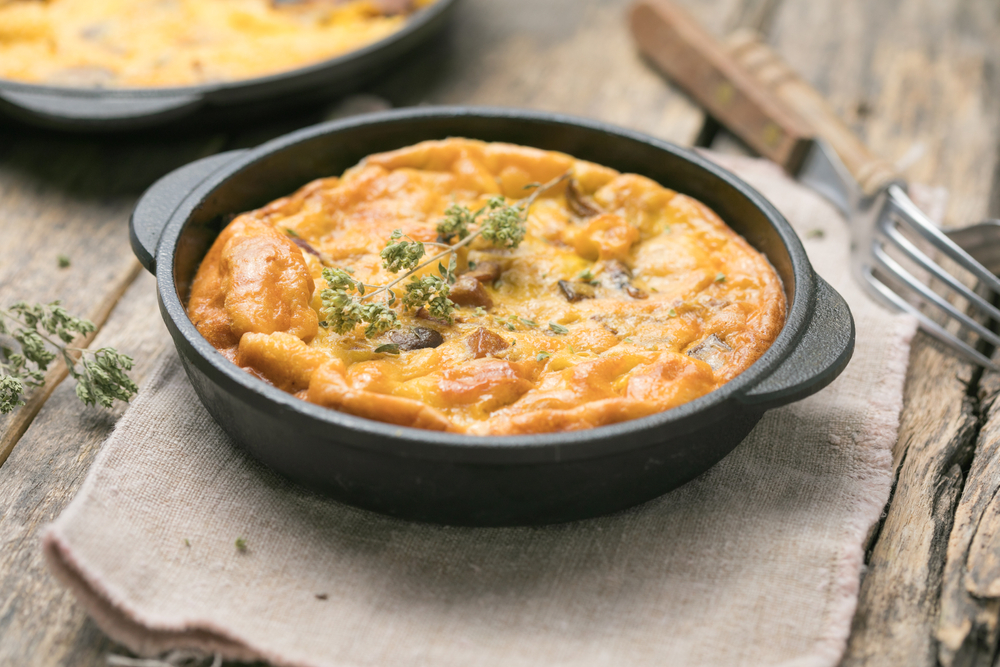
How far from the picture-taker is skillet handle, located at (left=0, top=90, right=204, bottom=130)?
3508 millimetres

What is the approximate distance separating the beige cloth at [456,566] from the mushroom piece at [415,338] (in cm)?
49

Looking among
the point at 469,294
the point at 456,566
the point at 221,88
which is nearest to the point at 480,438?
the point at 456,566

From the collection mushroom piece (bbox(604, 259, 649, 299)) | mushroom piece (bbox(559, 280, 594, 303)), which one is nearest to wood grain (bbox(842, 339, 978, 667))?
mushroom piece (bbox(604, 259, 649, 299))

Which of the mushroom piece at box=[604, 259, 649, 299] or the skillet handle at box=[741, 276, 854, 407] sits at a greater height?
the skillet handle at box=[741, 276, 854, 407]

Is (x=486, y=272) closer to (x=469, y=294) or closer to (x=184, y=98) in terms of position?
(x=469, y=294)

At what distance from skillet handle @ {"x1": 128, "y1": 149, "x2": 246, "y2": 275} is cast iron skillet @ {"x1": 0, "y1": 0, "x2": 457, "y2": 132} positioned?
74 cm

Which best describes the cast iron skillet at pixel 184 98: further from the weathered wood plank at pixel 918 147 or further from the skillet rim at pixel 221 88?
the weathered wood plank at pixel 918 147

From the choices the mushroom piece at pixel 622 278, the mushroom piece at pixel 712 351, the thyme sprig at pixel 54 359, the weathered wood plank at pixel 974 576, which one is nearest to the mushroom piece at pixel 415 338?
the mushroom piece at pixel 622 278

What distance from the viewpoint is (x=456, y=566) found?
2.22 m

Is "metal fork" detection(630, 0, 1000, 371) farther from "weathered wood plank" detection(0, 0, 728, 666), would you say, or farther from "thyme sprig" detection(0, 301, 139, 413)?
"thyme sprig" detection(0, 301, 139, 413)

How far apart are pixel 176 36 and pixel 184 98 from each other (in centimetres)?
88

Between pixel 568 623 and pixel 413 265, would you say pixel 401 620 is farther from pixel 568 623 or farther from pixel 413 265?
pixel 413 265

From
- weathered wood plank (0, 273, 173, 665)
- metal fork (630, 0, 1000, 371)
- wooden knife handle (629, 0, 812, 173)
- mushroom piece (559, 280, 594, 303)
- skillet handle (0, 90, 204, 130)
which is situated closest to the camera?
weathered wood plank (0, 273, 173, 665)

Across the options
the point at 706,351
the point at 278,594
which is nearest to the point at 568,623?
the point at 278,594
